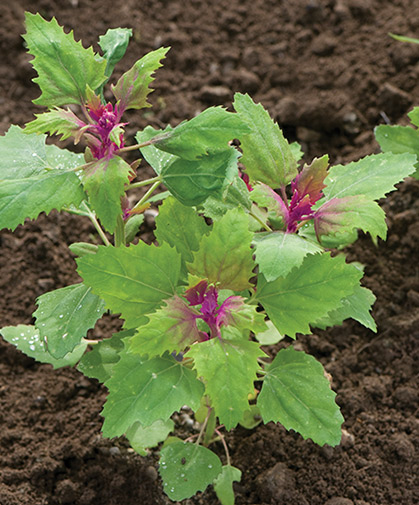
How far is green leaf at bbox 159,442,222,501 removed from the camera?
1868 mm

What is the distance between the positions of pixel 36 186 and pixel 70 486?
3.58 ft

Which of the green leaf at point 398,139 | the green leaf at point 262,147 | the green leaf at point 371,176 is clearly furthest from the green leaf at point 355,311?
the green leaf at point 398,139

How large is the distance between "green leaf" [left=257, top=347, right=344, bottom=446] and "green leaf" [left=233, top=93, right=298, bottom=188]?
1.67 feet

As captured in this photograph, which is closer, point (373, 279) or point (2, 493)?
point (2, 493)

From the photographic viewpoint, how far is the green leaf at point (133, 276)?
1563 millimetres

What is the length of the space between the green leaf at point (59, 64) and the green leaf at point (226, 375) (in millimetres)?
730

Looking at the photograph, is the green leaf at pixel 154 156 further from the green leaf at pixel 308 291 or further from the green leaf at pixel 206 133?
the green leaf at pixel 308 291

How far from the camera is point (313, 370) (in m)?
1.75

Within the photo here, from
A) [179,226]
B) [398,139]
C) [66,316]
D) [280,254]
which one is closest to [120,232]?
[179,226]

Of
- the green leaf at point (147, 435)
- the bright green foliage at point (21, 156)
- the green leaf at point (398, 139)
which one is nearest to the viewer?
the bright green foliage at point (21, 156)

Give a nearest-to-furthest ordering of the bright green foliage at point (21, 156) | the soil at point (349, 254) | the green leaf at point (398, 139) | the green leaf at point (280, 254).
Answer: the green leaf at point (280, 254) < the bright green foliage at point (21, 156) < the soil at point (349, 254) < the green leaf at point (398, 139)

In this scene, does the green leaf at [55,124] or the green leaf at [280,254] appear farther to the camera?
the green leaf at [55,124]

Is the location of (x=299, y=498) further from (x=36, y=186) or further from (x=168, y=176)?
(x=36, y=186)

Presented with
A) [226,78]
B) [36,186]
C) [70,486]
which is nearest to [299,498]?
[70,486]
